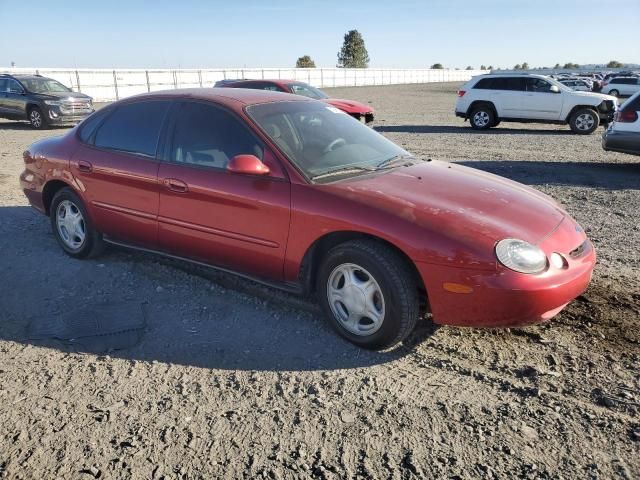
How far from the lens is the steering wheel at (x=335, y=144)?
4137mm

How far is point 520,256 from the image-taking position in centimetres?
315

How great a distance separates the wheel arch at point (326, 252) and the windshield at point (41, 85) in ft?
54.2

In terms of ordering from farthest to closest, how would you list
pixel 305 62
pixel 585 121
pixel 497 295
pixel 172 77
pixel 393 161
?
pixel 305 62 → pixel 172 77 → pixel 585 121 → pixel 393 161 → pixel 497 295

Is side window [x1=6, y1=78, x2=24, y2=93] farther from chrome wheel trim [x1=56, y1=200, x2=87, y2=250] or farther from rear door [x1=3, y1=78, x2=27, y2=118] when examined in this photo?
chrome wheel trim [x1=56, y1=200, x2=87, y2=250]

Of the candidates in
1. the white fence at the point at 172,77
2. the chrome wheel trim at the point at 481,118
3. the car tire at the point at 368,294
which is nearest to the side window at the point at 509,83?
the chrome wheel trim at the point at 481,118

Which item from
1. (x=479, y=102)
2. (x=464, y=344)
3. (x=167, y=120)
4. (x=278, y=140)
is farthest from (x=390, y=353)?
(x=479, y=102)

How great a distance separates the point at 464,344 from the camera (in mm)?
3602

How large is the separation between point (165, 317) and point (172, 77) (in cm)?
3570

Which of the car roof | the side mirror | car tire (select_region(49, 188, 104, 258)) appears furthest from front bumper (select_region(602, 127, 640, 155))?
car tire (select_region(49, 188, 104, 258))

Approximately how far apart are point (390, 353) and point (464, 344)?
51 cm

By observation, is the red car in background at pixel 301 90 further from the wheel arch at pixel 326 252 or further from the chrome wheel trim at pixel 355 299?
the chrome wheel trim at pixel 355 299

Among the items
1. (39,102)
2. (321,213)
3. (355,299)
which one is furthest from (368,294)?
(39,102)

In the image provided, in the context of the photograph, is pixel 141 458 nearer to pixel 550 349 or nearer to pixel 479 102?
pixel 550 349

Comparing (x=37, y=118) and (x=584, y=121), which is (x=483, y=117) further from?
(x=37, y=118)
